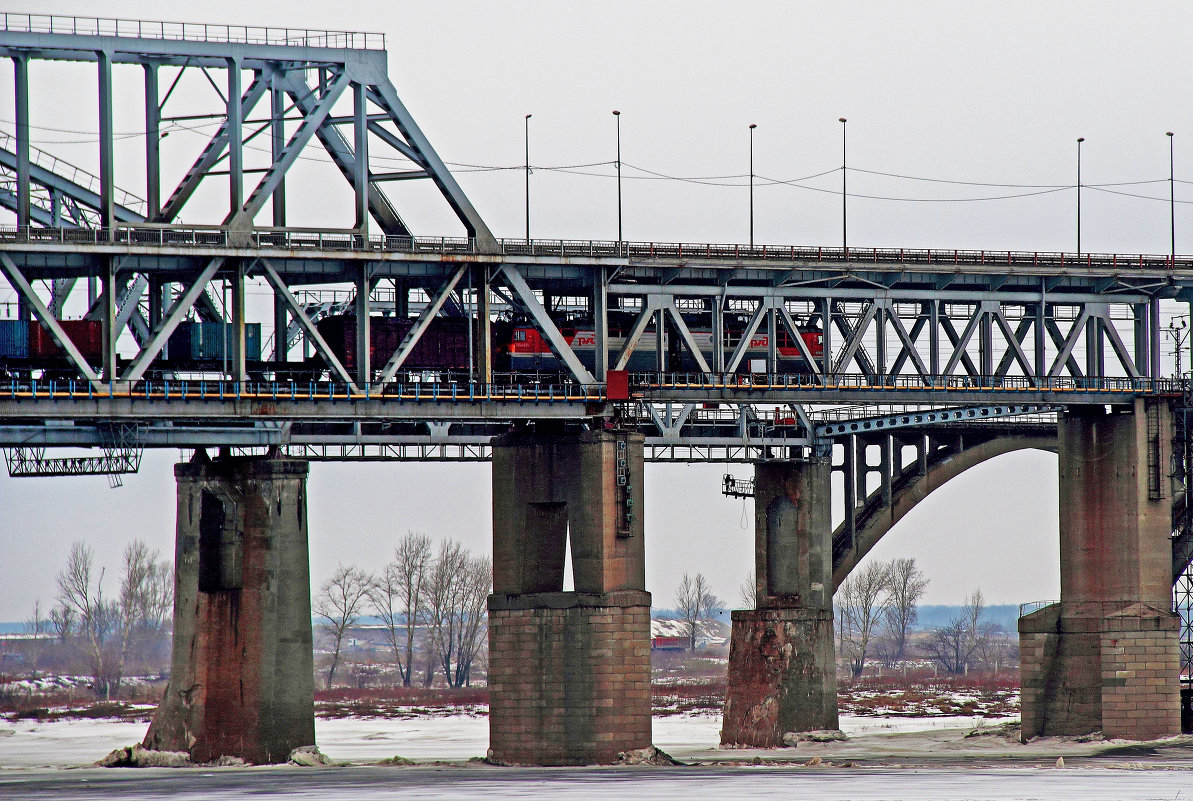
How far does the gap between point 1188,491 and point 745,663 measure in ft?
90.0

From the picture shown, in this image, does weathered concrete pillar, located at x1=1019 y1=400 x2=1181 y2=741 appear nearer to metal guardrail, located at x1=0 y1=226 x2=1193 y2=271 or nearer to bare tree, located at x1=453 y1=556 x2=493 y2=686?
metal guardrail, located at x1=0 y1=226 x2=1193 y2=271

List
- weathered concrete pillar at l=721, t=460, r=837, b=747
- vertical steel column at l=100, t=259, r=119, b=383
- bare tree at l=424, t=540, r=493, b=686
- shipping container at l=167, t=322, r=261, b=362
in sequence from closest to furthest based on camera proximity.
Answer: vertical steel column at l=100, t=259, r=119, b=383 → shipping container at l=167, t=322, r=261, b=362 → weathered concrete pillar at l=721, t=460, r=837, b=747 → bare tree at l=424, t=540, r=493, b=686

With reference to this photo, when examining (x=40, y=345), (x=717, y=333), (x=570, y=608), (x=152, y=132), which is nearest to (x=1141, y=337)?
(x=717, y=333)

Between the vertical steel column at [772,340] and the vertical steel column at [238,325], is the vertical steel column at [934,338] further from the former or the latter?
the vertical steel column at [238,325]

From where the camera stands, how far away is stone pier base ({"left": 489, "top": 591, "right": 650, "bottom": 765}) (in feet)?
274

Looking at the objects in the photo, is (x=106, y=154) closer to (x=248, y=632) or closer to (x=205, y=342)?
(x=205, y=342)

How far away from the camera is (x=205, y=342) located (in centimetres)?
8850

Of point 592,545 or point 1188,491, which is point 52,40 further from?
point 1188,491

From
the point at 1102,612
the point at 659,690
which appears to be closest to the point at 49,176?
the point at 1102,612

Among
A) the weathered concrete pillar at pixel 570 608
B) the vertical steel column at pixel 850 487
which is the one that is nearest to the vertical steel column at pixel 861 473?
the vertical steel column at pixel 850 487

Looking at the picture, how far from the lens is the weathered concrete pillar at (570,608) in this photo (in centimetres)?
8381

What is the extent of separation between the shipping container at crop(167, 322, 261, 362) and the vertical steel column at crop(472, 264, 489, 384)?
33.3ft

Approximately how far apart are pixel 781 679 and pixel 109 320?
1822 inches

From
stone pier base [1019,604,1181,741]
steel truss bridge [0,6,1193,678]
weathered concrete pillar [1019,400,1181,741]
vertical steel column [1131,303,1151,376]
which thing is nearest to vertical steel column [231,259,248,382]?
steel truss bridge [0,6,1193,678]
